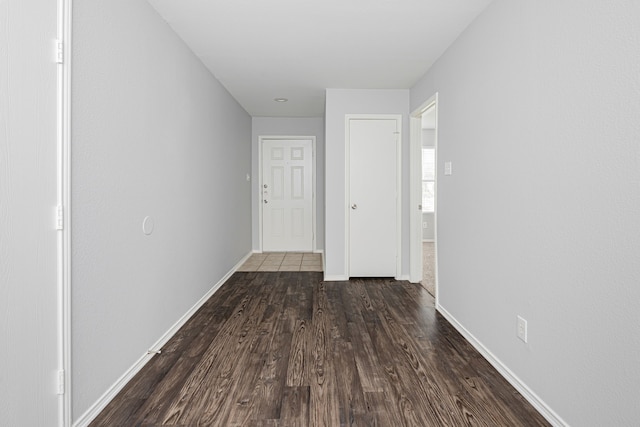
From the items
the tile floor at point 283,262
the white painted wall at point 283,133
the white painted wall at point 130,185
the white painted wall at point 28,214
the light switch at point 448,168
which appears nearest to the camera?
the white painted wall at point 28,214

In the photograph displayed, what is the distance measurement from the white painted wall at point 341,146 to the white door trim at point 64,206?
3073mm

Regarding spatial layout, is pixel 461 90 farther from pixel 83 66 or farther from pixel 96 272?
pixel 96 272

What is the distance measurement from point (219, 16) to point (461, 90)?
6.16 feet

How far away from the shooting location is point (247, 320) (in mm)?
3078

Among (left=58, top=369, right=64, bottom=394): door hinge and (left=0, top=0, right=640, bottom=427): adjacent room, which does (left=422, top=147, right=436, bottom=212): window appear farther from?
(left=58, top=369, right=64, bottom=394): door hinge

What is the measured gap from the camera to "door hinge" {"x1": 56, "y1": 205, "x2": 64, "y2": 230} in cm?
152

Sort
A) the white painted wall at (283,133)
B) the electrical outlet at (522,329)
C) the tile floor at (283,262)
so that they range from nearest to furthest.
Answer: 1. the electrical outlet at (522,329)
2. the tile floor at (283,262)
3. the white painted wall at (283,133)

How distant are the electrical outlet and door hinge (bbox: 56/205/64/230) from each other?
2.30 m

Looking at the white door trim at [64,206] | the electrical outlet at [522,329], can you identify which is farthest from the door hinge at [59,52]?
the electrical outlet at [522,329]

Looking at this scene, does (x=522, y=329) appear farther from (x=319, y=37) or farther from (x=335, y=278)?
(x=335, y=278)

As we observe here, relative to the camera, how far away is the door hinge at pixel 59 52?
59.4 inches

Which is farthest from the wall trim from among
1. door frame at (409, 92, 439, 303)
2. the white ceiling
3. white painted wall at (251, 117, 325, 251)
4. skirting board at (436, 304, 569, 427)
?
the white ceiling

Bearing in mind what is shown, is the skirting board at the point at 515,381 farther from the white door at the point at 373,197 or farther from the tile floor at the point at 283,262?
the tile floor at the point at 283,262

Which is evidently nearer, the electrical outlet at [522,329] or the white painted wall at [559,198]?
the white painted wall at [559,198]
